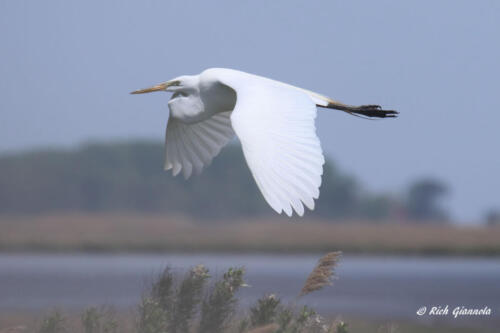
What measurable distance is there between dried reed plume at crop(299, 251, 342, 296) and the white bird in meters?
0.61

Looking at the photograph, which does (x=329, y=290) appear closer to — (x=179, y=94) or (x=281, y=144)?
(x=179, y=94)

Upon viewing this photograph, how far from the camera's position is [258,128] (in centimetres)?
394

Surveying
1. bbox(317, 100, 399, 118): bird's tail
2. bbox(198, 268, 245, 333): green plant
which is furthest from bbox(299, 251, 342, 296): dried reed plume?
bbox(317, 100, 399, 118): bird's tail

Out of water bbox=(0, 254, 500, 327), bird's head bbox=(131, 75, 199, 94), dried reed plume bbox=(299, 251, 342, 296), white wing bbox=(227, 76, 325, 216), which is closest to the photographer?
white wing bbox=(227, 76, 325, 216)

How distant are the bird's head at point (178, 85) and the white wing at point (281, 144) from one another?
2.75 ft

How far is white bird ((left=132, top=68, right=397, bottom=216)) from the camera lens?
3.50 metres

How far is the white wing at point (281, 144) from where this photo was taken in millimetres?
3445

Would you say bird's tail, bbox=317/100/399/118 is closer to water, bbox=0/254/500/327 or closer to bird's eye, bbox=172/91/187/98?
bird's eye, bbox=172/91/187/98

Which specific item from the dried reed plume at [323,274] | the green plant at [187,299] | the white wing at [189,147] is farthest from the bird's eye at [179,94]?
the dried reed plume at [323,274]

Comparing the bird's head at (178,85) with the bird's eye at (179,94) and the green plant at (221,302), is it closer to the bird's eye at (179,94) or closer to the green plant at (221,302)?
the bird's eye at (179,94)

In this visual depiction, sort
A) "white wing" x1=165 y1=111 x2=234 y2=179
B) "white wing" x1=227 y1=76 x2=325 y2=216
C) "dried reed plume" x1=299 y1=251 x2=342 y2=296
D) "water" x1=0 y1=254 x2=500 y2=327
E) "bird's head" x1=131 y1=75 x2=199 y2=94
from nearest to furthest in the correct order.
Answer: "white wing" x1=227 y1=76 x2=325 y2=216 < "dried reed plume" x1=299 y1=251 x2=342 y2=296 < "bird's head" x1=131 y1=75 x2=199 y2=94 < "white wing" x1=165 y1=111 x2=234 y2=179 < "water" x1=0 y1=254 x2=500 y2=327

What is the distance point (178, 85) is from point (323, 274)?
1984 mm

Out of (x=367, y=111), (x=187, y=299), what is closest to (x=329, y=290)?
(x=367, y=111)

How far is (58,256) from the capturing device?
28562 mm
